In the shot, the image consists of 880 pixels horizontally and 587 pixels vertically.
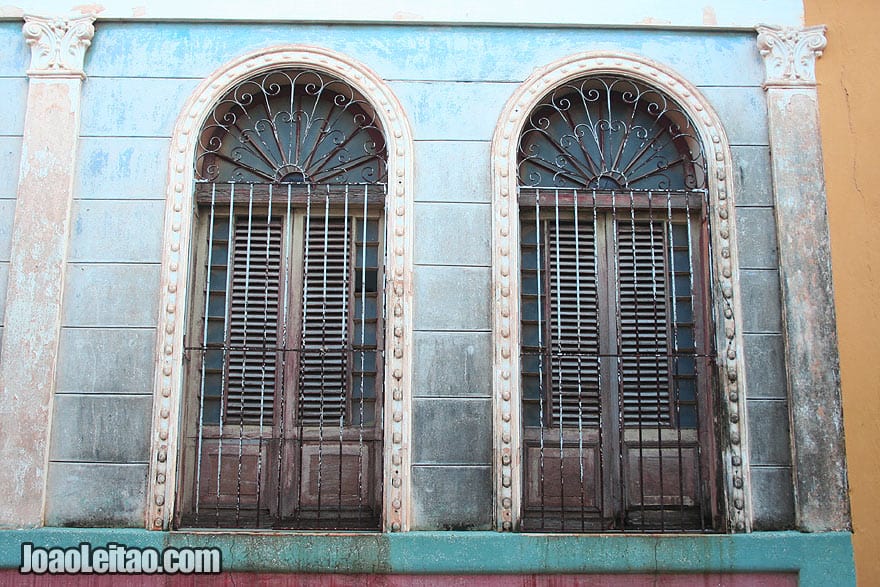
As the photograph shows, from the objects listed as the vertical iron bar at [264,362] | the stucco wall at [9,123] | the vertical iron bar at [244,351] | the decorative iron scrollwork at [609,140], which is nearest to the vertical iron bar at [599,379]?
the decorative iron scrollwork at [609,140]

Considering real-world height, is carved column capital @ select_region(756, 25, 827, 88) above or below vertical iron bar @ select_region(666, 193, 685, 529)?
above

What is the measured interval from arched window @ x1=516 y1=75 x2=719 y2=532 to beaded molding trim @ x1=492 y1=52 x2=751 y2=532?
0.10 metres

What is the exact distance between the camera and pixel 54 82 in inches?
221

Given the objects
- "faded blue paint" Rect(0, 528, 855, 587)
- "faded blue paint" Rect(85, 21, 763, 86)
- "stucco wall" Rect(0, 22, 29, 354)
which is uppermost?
"faded blue paint" Rect(85, 21, 763, 86)

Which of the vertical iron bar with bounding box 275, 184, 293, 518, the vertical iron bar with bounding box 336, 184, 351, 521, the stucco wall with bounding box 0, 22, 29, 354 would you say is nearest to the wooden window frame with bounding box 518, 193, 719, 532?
the vertical iron bar with bounding box 336, 184, 351, 521

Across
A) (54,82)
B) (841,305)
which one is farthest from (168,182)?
(841,305)

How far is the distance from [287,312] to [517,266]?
1570 mm

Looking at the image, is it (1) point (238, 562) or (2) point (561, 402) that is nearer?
(1) point (238, 562)

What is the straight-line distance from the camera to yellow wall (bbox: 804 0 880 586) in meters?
5.29

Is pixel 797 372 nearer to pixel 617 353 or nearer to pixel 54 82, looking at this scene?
pixel 617 353

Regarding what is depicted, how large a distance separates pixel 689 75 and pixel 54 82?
4.30m

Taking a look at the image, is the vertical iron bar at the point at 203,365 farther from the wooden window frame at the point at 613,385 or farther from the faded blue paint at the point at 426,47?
the wooden window frame at the point at 613,385

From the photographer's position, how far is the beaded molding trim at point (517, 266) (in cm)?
528

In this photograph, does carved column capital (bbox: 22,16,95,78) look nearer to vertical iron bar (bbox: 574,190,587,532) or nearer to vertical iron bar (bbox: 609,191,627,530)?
vertical iron bar (bbox: 574,190,587,532)
